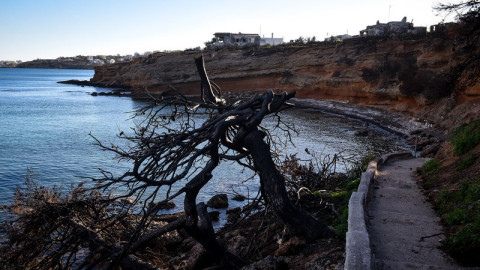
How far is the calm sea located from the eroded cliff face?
17.4 ft

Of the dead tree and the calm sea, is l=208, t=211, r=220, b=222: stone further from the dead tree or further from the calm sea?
the dead tree

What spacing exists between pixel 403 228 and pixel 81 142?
27234mm

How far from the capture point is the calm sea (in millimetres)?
20281

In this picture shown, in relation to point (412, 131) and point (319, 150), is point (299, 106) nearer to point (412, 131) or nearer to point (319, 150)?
point (412, 131)

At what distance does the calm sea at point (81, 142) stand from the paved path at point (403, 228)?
5.29 m


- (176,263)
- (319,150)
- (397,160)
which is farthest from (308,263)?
(319,150)

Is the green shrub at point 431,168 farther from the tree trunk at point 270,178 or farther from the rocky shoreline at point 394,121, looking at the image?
the rocky shoreline at point 394,121

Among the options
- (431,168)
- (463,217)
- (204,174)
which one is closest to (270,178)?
(204,174)

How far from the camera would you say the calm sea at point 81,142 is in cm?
2028

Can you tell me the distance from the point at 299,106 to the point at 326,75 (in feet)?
18.4

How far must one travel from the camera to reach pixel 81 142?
29.6 m

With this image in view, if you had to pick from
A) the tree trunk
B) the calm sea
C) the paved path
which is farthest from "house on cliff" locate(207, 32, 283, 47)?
the tree trunk

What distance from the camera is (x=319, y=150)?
2658 cm

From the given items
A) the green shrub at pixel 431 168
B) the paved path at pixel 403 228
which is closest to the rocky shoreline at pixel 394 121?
the green shrub at pixel 431 168
